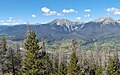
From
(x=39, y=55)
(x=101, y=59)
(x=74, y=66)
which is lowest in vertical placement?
(x=101, y=59)

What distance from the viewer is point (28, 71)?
41.4 m

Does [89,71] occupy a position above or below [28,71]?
below

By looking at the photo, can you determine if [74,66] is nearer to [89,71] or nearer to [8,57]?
[8,57]

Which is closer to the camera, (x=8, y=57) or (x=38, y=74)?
(x=38, y=74)

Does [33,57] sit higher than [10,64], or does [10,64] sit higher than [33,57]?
[33,57]

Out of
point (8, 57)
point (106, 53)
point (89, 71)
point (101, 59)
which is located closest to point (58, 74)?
point (8, 57)

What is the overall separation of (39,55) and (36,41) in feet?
7.84

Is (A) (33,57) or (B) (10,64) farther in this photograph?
(B) (10,64)

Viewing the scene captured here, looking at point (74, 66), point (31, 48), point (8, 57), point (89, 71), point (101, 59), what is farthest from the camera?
point (101, 59)

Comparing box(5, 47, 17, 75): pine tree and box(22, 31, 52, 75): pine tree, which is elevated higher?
box(22, 31, 52, 75): pine tree

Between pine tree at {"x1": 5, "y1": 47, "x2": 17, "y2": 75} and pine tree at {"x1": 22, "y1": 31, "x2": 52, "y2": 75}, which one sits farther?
pine tree at {"x1": 5, "y1": 47, "x2": 17, "y2": 75}

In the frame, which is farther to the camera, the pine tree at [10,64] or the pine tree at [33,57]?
the pine tree at [10,64]

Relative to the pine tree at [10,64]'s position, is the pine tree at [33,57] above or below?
above

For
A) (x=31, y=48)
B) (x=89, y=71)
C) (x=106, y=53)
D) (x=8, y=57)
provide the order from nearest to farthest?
(x=31, y=48)
(x=8, y=57)
(x=89, y=71)
(x=106, y=53)
